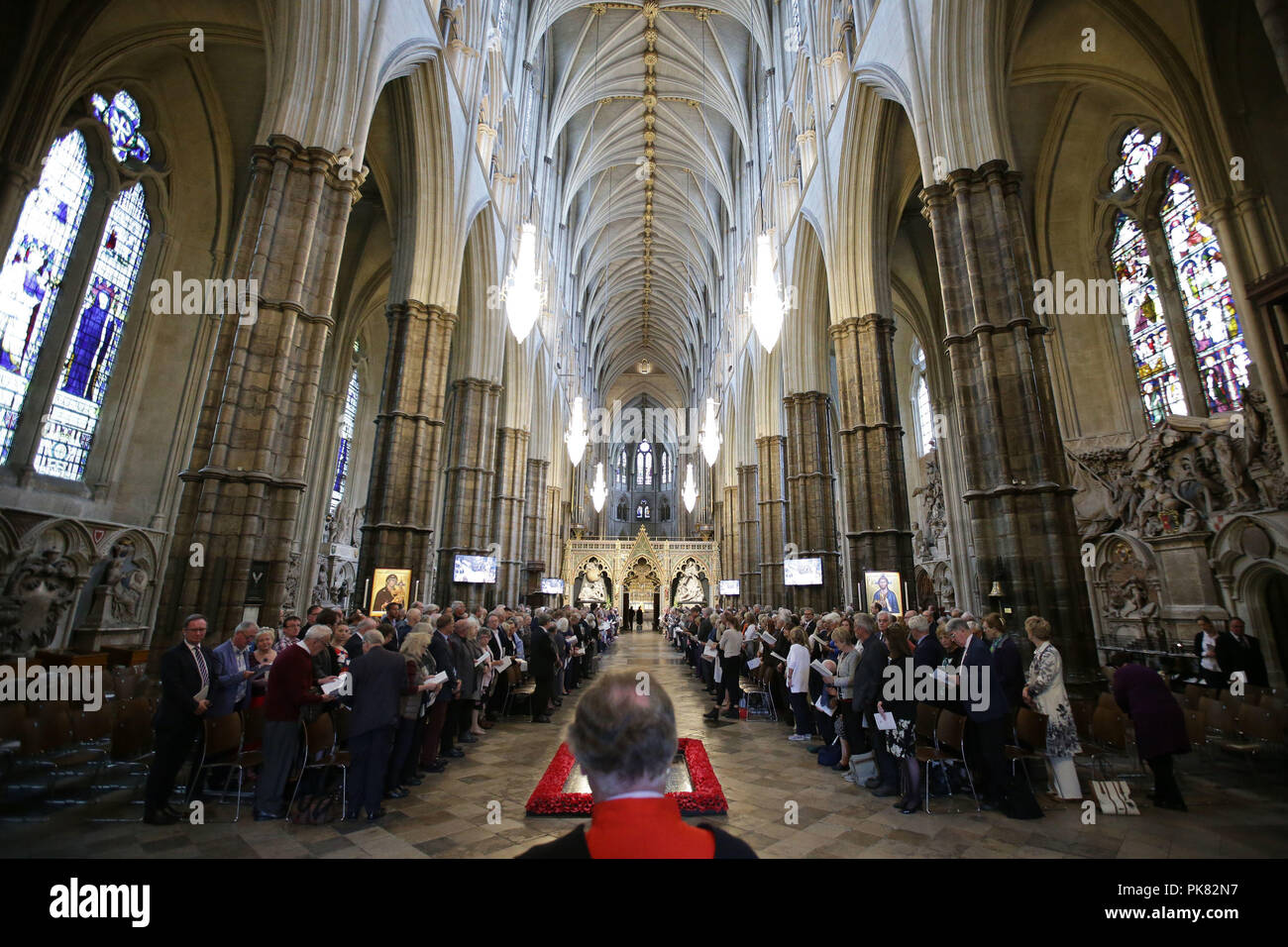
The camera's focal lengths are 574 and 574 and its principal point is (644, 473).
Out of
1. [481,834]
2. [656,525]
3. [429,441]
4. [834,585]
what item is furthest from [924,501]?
[656,525]

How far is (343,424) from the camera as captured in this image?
19.5 m

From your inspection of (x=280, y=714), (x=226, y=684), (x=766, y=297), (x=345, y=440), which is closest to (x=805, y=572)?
(x=766, y=297)

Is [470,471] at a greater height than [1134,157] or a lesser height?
lesser

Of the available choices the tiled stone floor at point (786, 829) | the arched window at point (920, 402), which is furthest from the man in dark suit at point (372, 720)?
the arched window at point (920, 402)

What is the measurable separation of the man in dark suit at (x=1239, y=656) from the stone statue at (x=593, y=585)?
28.3 m

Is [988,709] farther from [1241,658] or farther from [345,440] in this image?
[345,440]

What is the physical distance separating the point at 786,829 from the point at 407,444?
9664mm

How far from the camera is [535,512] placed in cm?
2542

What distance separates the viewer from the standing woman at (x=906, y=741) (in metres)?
4.51

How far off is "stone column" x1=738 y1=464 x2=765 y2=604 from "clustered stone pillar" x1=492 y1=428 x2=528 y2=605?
350 inches

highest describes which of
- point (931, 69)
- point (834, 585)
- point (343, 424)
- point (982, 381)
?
point (931, 69)

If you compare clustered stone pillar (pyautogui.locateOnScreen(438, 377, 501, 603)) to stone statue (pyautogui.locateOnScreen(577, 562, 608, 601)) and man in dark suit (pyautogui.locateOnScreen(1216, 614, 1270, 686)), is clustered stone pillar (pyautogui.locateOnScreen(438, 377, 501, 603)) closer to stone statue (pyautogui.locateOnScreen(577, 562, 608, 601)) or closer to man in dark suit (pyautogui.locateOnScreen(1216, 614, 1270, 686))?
man in dark suit (pyautogui.locateOnScreen(1216, 614, 1270, 686))

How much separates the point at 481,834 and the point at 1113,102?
1736 centimetres
